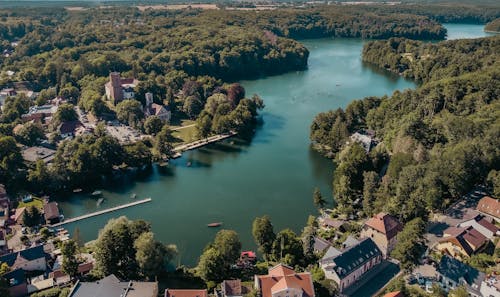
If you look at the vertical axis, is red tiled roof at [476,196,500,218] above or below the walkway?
above

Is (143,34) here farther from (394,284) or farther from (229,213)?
(394,284)

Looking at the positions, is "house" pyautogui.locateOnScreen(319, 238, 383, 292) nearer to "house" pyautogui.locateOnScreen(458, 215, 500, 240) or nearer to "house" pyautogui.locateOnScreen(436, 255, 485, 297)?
"house" pyautogui.locateOnScreen(436, 255, 485, 297)

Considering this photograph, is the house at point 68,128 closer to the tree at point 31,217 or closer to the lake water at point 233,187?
the lake water at point 233,187

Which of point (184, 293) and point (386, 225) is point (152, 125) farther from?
point (386, 225)

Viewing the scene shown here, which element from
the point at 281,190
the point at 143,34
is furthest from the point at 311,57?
the point at 281,190

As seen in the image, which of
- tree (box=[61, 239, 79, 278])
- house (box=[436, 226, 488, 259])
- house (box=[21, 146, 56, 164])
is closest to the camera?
tree (box=[61, 239, 79, 278])

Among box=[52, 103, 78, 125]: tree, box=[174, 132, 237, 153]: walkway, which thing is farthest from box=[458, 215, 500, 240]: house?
box=[52, 103, 78, 125]: tree

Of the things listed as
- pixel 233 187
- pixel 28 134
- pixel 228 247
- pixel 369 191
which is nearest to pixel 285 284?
pixel 228 247
